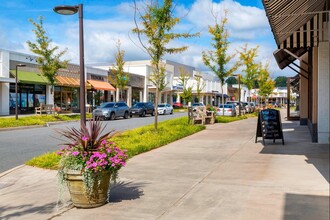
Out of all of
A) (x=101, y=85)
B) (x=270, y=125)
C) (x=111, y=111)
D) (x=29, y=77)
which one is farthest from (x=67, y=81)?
(x=270, y=125)

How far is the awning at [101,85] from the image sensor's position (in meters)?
41.9

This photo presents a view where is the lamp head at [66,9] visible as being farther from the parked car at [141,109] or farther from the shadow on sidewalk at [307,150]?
the parked car at [141,109]

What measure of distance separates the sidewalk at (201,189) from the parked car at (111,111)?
21.4 m

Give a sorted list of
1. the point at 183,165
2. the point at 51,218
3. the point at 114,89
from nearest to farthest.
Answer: the point at 51,218, the point at 183,165, the point at 114,89

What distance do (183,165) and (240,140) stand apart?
527 centimetres

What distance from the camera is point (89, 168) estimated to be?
5.54m

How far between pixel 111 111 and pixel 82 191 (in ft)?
87.2

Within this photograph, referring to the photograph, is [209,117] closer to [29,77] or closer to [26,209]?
[26,209]

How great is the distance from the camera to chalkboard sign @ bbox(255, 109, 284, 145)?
12.0 metres

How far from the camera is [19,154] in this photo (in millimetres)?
11906

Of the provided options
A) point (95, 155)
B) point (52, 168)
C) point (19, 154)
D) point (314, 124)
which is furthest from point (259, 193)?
point (19, 154)

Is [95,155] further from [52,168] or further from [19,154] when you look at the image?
[19,154]

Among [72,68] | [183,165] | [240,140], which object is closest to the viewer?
[183,165]

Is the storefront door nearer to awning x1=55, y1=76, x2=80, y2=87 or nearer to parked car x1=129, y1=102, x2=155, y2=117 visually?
awning x1=55, y1=76, x2=80, y2=87
